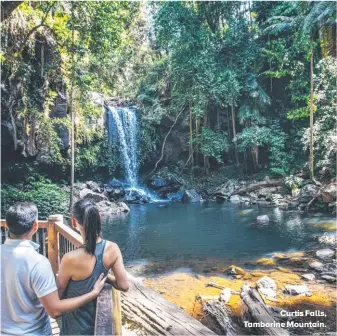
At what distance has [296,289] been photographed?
5.47 m

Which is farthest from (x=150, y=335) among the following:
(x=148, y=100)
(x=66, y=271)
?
(x=148, y=100)

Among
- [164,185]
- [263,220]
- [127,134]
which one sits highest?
[127,134]

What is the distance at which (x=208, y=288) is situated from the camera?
5836mm

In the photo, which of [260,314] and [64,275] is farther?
[260,314]

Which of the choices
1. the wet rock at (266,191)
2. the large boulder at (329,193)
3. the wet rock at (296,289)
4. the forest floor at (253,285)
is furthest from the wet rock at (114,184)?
the wet rock at (296,289)

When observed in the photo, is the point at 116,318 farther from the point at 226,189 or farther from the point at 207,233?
the point at 226,189

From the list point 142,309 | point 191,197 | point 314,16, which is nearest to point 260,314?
point 142,309

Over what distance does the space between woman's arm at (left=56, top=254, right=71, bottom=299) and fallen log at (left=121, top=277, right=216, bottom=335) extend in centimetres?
177

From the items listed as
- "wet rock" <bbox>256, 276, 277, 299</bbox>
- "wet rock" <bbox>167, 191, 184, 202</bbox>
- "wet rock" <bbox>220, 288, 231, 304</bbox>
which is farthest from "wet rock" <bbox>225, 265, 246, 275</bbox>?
"wet rock" <bbox>167, 191, 184, 202</bbox>

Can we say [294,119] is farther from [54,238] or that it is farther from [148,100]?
[54,238]

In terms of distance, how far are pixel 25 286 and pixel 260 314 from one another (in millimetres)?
3578

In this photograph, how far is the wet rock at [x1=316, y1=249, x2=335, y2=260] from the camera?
7293mm

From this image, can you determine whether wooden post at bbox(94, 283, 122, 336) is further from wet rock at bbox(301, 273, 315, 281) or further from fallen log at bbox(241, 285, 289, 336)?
wet rock at bbox(301, 273, 315, 281)

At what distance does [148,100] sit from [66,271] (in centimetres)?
2082
